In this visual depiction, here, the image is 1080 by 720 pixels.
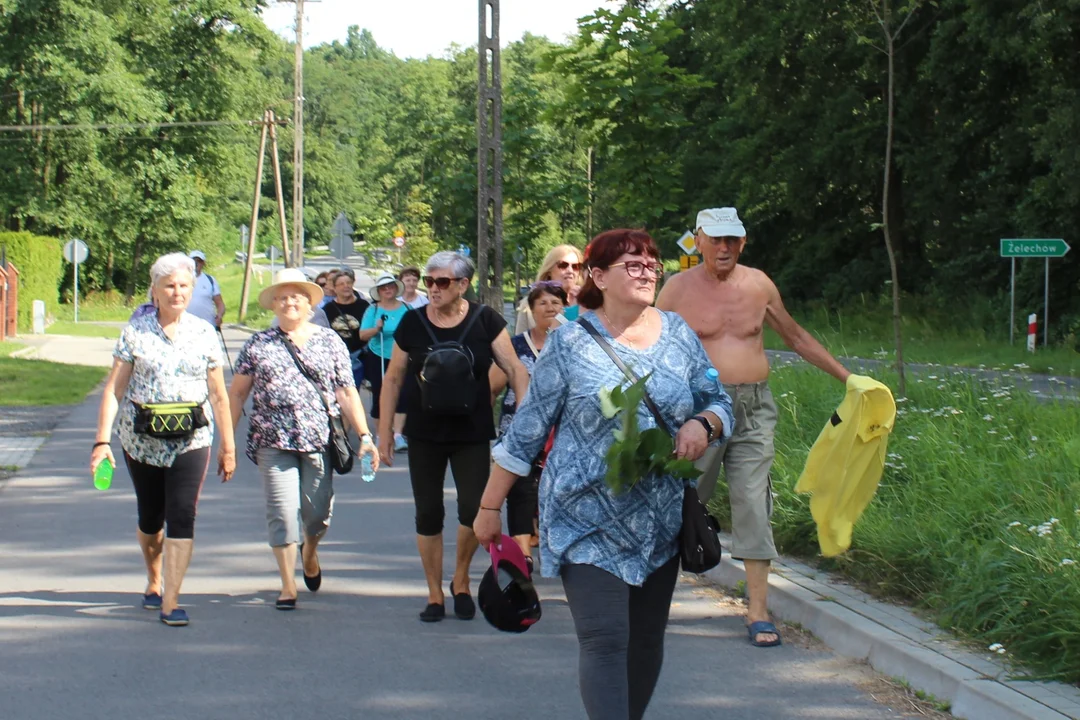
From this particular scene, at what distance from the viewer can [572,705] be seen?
533cm

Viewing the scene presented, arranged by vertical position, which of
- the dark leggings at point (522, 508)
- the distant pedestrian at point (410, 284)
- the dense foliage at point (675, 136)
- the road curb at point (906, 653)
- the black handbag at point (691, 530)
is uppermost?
the dense foliage at point (675, 136)

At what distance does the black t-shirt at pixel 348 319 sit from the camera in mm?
13125

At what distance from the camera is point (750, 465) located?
6.54 m

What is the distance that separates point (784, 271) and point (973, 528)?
35885 millimetres

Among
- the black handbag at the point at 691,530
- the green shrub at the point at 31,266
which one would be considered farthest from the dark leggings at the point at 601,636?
the green shrub at the point at 31,266

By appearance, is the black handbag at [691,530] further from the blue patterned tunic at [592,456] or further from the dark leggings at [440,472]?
the dark leggings at [440,472]

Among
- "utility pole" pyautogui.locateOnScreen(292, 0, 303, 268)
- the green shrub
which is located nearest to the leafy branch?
the green shrub

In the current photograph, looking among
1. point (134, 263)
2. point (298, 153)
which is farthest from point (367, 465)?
point (134, 263)

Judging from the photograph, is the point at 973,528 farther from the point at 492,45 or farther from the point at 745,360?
the point at 492,45

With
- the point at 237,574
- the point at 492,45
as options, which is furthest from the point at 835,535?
the point at 492,45

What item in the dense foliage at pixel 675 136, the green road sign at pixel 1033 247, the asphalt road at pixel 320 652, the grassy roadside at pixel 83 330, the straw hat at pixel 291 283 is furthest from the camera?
the grassy roadside at pixel 83 330

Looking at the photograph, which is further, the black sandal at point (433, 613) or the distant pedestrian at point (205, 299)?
the distant pedestrian at point (205, 299)

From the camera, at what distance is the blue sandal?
6.23 meters

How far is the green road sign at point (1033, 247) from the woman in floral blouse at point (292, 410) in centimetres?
2128
